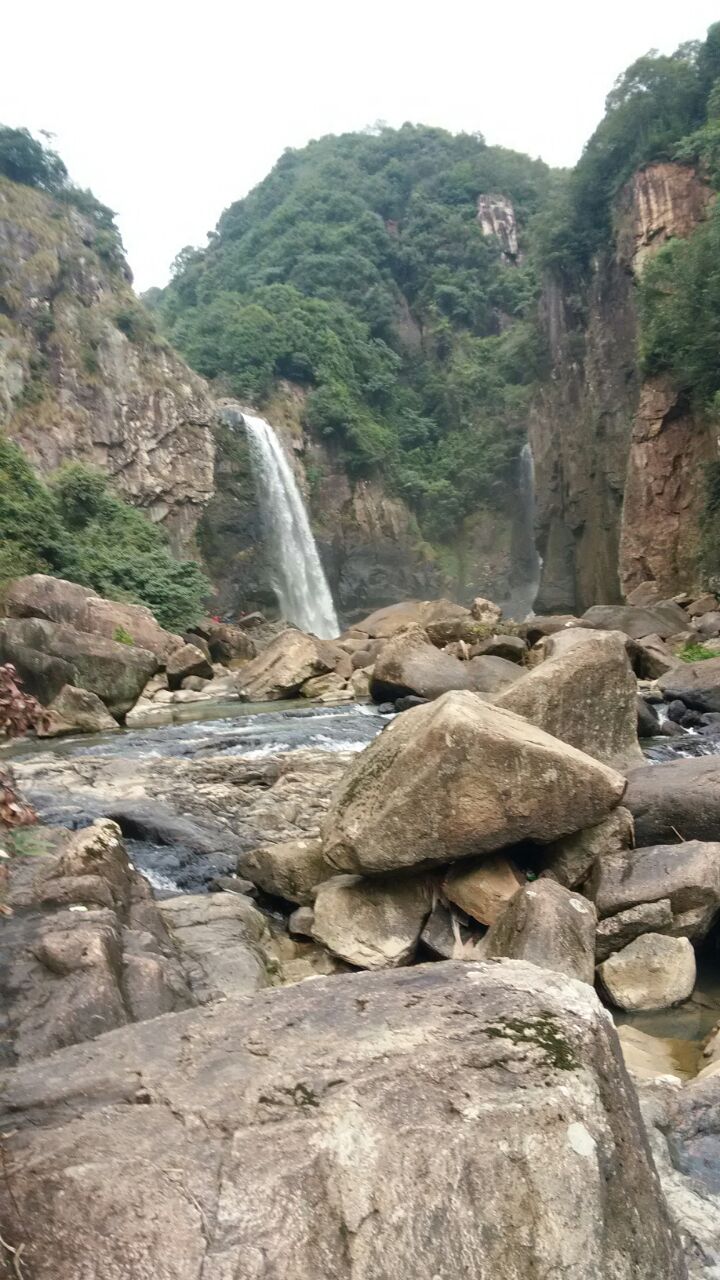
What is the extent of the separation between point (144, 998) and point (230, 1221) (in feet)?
6.95

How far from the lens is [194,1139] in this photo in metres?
1.99

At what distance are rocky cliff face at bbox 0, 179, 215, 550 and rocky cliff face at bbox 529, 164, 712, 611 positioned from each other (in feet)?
47.6

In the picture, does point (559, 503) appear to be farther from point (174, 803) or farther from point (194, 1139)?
point (194, 1139)

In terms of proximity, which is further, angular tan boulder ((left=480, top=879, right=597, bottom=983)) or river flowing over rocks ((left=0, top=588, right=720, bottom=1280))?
angular tan boulder ((left=480, top=879, right=597, bottom=983))

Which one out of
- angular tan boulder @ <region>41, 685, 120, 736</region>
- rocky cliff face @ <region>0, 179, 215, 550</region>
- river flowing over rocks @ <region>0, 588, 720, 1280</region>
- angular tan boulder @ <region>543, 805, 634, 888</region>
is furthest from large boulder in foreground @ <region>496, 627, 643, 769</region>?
rocky cliff face @ <region>0, 179, 215, 550</region>

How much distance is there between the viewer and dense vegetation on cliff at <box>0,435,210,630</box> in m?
21.8

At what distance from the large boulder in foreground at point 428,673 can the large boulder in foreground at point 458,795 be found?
803 centimetres

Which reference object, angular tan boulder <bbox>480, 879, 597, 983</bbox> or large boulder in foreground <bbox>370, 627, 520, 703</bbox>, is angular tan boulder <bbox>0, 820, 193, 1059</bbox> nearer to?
angular tan boulder <bbox>480, 879, 597, 983</bbox>

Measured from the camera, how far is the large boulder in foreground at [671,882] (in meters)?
5.19

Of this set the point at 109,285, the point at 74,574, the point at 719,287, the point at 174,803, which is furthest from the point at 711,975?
the point at 109,285

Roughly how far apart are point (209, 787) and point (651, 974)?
5081 millimetres

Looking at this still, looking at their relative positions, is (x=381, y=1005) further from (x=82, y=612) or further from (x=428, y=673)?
(x=82, y=612)

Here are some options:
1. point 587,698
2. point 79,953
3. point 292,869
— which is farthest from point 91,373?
point 79,953

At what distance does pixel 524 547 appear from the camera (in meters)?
44.6
